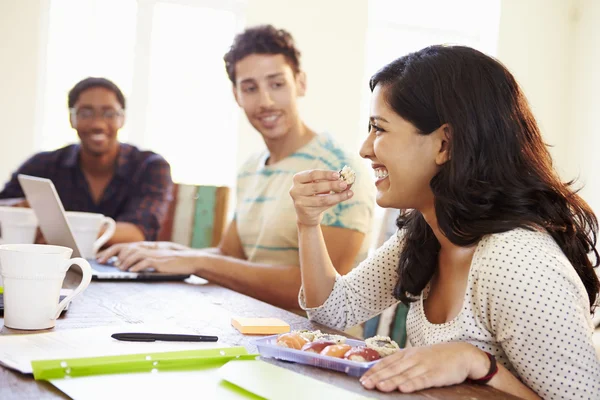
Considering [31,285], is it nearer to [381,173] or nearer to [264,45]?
[381,173]

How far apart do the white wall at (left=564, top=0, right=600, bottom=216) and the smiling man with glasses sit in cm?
357

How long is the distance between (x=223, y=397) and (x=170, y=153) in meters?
3.97

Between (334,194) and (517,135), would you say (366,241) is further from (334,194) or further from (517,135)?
(517,135)

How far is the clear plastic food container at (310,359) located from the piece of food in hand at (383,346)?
56 mm

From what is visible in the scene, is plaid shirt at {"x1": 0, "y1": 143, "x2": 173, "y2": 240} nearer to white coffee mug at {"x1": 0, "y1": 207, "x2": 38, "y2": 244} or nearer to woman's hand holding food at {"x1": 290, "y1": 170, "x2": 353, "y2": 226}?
white coffee mug at {"x1": 0, "y1": 207, "x2": 38, "y2": 244}

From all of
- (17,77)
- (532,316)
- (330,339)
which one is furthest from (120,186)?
(532,316)

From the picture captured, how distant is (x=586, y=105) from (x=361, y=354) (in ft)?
16.3

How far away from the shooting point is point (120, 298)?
4.81 feet

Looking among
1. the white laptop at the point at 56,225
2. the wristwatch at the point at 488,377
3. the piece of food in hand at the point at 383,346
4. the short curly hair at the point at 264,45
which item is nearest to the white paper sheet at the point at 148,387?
the piece of food in hand at the point at 383,346

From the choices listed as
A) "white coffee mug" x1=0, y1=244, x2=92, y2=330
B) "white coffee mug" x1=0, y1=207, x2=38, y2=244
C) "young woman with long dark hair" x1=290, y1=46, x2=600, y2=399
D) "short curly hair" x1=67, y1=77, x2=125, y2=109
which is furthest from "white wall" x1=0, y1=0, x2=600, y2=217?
"white coffee mug" x1=0, y1=244, x2=92, y2=330

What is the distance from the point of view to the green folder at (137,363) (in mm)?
833

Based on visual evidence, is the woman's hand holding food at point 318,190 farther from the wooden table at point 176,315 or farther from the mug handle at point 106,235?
the mug handle at point 106,235

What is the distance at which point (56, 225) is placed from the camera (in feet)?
6.29

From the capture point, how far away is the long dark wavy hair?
1171mm
